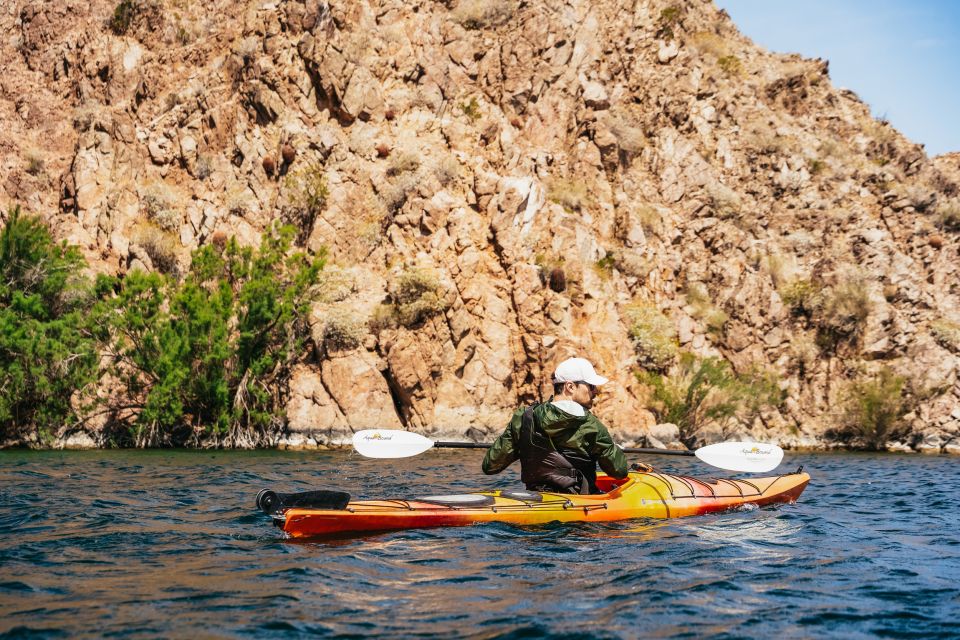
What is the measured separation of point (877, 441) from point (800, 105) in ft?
63.2

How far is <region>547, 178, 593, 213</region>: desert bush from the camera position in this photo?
92.6ft

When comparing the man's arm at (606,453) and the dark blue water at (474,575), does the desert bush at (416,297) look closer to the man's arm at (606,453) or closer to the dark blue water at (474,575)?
the dark blue water at (474,575)

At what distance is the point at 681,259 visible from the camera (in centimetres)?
3005

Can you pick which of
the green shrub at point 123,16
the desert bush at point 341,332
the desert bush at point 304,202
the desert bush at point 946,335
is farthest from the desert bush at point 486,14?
the desert bush at point 946,335

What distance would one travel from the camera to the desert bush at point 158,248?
2589 cm

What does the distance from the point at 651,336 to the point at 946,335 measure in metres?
11.6

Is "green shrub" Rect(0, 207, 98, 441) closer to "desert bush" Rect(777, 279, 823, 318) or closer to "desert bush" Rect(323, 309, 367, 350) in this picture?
"desert bush" Rect(323, 309, 367, 350)

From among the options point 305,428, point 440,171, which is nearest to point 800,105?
point 440,171

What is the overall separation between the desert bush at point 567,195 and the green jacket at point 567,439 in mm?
21422

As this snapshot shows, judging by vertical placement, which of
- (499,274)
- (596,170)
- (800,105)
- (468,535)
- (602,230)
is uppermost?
(800,105)

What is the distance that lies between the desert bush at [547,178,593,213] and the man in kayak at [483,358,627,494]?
21.3 meters

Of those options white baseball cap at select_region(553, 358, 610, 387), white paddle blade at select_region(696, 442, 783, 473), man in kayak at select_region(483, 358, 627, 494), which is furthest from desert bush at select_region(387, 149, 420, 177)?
white baseball cap at select_region(553, 358, 610, 387)

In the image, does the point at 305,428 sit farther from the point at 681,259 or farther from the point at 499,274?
the point at 681,259

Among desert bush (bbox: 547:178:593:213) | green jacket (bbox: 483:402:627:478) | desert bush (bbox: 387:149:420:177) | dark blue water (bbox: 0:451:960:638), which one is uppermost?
desert bush (bbox: 387:149:420:177)
